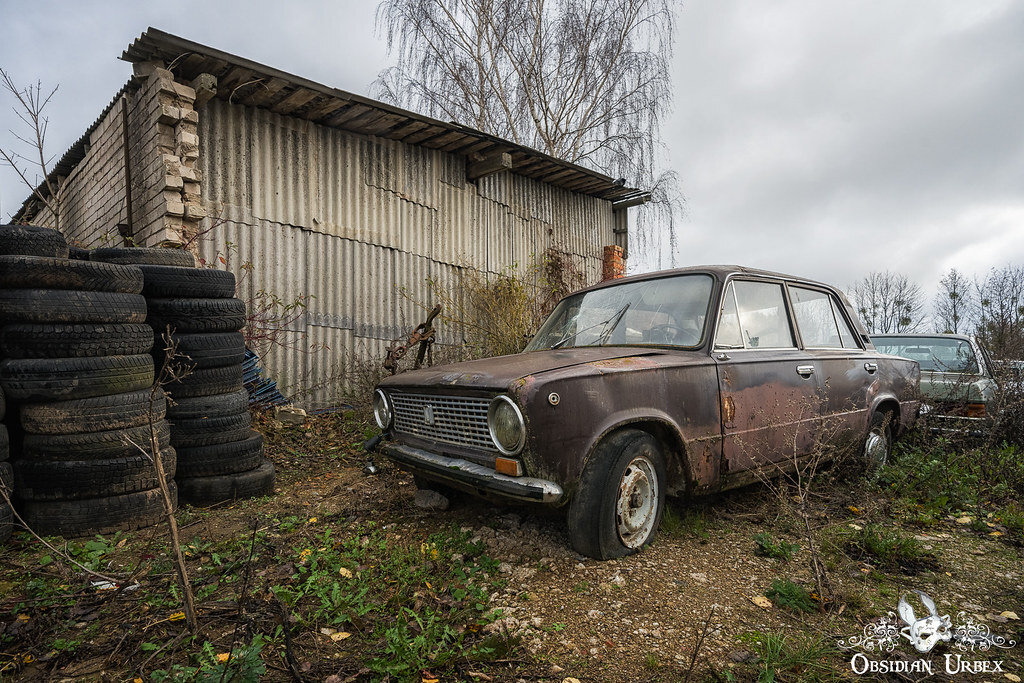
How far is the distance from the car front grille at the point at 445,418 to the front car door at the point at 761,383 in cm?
148

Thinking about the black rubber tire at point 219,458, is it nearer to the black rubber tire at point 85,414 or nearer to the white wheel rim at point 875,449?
the black rubber tire at point 85,414

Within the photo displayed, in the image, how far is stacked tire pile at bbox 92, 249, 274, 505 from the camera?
3.83 metres

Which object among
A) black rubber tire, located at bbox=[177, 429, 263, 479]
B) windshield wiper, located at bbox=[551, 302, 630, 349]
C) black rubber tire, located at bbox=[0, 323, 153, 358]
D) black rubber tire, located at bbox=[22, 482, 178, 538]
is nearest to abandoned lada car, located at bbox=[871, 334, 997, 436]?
windshield wiper, located at bbox=[551, 302, 630, 349]

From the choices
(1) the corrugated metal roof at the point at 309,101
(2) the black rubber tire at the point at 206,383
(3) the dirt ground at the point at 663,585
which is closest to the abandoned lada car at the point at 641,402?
(3) the dirt ground at the point at 663,585

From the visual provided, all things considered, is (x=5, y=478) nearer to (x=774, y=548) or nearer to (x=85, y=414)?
(x=85, y=414)

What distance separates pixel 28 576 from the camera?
2.78 meters

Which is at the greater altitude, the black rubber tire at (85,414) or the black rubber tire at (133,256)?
the black rubber tire at (133,256)

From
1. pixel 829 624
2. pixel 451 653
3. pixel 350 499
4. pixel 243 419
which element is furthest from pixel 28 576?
pixel 829 624

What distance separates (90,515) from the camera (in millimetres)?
3209

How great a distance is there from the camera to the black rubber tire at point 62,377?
3172 millimetres

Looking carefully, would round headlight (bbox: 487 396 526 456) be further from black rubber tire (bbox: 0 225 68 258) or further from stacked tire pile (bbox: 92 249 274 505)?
black rubber tire (bbox: 0 225 68 258)

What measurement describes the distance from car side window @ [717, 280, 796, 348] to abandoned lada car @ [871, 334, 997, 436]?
2.37 m

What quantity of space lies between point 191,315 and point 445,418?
7.23 feet

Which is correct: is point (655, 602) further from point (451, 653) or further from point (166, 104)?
point (166, 104)
